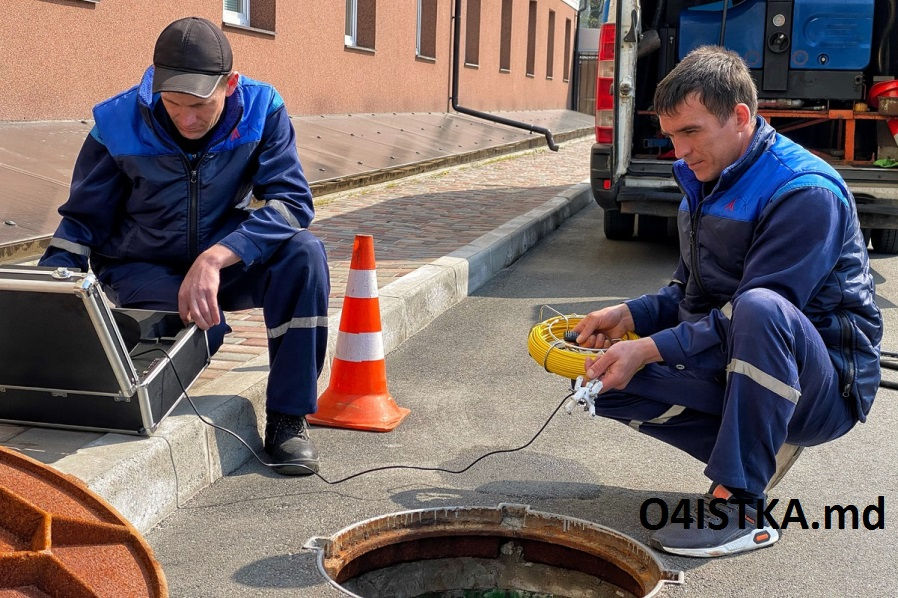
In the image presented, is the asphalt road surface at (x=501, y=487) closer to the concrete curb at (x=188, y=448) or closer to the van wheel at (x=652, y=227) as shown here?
the concrete curb at (x=188, y=448)

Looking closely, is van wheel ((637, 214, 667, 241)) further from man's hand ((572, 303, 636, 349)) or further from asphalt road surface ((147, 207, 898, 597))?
man's hand ((572, 303, 636, 349))

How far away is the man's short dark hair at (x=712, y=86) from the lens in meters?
3.24

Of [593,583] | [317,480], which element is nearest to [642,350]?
[593,583]

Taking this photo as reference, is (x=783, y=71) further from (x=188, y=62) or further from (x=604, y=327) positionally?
(x=188, y=62)

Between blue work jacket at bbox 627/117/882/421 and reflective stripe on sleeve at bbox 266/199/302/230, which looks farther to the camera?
reflective stripe on sleeve at bbox 266/199/302/230

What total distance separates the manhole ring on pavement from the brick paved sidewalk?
187cm

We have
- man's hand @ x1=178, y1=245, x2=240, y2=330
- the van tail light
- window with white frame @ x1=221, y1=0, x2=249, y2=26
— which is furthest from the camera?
window with white frame @ x1=221, y1=0, x2=249, y2=26

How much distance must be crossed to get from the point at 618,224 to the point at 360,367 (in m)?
5.33

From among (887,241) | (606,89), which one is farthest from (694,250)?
(887,241)

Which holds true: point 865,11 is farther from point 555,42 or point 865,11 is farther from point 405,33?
point 555,42

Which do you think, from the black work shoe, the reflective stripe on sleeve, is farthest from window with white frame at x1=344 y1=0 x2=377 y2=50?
the black work shoe

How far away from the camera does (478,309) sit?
6.77 metres

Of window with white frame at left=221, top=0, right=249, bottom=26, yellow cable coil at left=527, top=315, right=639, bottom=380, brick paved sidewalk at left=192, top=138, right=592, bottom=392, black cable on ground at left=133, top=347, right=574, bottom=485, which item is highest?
window with white frame at left=221, top=0, right=249, bottom=26

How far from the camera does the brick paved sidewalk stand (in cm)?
558
